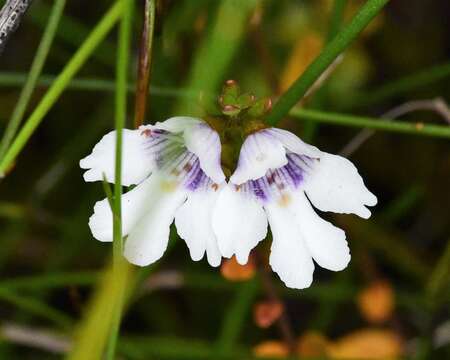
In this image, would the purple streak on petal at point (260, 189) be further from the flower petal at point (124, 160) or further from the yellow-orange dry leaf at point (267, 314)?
the yellow-orange dry leaf at point (267, 314)

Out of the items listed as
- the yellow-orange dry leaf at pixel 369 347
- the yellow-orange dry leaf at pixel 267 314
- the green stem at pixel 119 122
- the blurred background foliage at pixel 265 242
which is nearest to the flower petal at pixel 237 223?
the green stem at pixel 119 122

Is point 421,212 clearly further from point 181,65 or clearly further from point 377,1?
point 377,1

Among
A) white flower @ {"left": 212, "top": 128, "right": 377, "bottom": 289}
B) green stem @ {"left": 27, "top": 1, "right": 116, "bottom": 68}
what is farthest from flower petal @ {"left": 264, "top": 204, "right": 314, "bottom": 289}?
green stem @ {"left": 27, "top": 1, "right": 116, "bottom": 68}

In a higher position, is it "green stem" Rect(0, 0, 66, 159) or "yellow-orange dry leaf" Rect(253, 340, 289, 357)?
"green stem" Rect(0, 0, 66, 159)

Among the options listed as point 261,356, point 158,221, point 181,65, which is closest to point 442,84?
point 181,65

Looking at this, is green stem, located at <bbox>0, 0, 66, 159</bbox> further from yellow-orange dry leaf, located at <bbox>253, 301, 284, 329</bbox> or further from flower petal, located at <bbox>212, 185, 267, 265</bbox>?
yellow-orange dry leaf, located at <bbox>253, 301, 284, 329</bbox>

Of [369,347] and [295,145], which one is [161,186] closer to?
[295,145]
